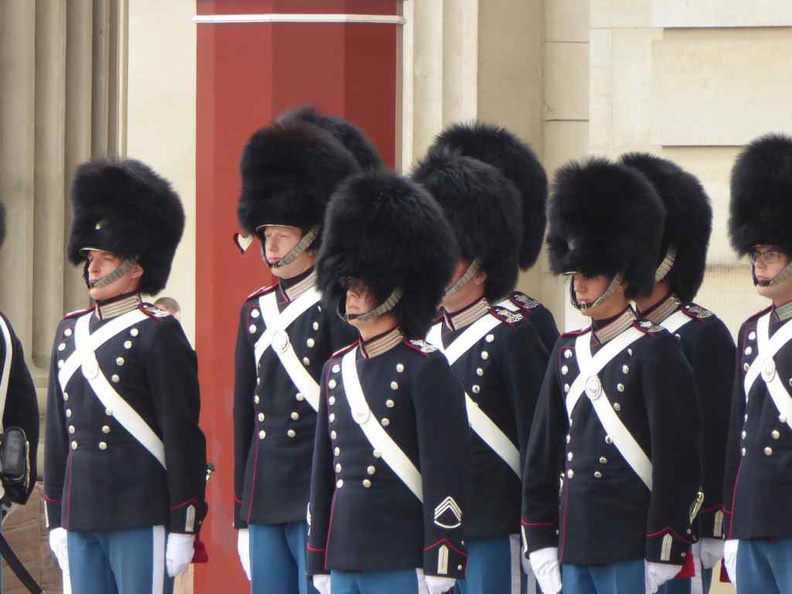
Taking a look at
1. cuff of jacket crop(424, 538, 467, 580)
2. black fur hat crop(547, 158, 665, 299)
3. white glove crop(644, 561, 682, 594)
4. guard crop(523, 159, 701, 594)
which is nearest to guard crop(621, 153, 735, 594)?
black fur hat crop(547, 158, 665, 299)

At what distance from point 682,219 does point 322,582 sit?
2067mm

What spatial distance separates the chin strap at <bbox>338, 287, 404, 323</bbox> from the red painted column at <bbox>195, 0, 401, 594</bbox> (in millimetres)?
1736

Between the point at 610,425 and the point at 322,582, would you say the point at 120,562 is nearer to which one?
the point at 322,582

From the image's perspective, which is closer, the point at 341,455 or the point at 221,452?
the point at 341,455

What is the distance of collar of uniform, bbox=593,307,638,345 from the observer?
6969 millimetres

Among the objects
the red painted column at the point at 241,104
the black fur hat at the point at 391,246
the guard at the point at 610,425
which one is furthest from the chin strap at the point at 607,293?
the red painted column at the point at 241,104

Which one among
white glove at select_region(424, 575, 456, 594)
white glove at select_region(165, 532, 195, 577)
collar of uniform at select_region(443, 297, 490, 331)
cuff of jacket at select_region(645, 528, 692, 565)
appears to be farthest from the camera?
collar of uniform at select_region(443, 297, 490, 331)

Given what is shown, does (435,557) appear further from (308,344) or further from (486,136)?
(486,136)

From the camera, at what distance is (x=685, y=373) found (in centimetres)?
686

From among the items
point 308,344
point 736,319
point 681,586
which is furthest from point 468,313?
point 736,319

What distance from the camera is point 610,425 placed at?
22.6ft

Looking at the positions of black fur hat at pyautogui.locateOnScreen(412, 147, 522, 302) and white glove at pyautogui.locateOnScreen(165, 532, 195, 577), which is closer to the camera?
white glove at pyautogui.locateOnScreen(165, 532, 195, 577)

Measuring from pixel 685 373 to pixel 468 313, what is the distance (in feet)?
3.04

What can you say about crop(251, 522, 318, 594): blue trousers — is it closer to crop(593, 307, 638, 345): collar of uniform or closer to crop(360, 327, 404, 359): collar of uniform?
crop(360, 327, 404, 359): collar of uniform
